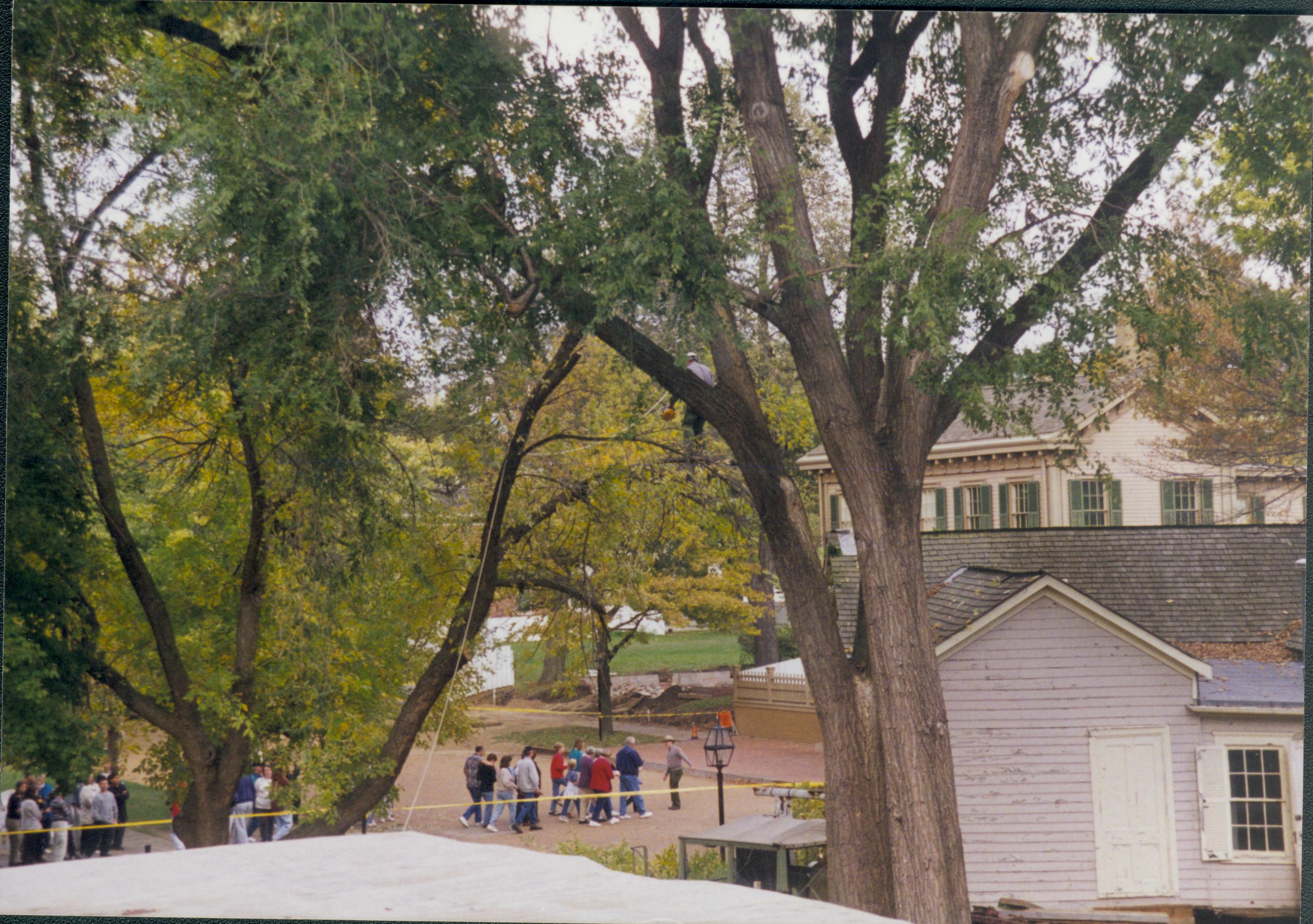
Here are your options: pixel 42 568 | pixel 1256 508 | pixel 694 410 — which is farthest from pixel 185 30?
pixel 1256 508

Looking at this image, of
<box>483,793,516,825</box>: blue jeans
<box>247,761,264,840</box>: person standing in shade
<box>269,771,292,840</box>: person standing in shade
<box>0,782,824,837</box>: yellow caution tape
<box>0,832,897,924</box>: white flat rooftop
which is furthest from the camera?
<box>269,771,292,840</box>: person standing in shade

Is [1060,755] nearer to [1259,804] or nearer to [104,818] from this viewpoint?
[1259,804]

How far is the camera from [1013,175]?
22.7 feet

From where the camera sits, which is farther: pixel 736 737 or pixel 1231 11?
pixel 736 737

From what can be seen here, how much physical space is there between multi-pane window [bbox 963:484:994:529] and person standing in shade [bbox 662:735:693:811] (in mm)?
2267

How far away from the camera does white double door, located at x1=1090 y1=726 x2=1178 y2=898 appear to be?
670 centimetres

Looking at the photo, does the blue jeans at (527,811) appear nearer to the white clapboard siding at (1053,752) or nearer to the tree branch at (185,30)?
the white clapboard siding at (1053,752)

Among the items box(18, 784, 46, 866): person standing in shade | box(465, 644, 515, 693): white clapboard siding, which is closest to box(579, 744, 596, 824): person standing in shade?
box(465, 644, 515, 693): white clapboard siding

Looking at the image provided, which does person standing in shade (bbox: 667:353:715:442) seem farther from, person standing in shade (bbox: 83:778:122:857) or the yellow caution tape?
person standing in shade (bbox: 83:778:122:857)

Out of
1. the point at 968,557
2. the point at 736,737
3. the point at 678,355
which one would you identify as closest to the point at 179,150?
the point at 678,355

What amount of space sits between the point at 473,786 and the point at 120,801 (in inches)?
80.9

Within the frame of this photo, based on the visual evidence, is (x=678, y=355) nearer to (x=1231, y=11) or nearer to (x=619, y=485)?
(x=619, y=485)

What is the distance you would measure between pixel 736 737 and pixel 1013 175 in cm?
392

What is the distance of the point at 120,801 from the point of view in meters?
6.48
